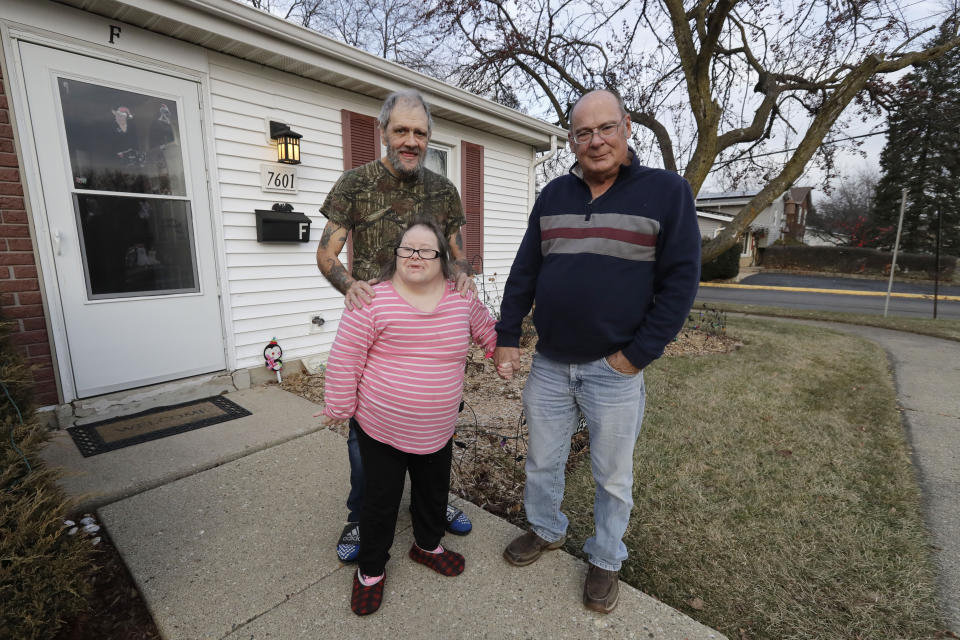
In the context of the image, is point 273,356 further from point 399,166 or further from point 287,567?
point 399,166

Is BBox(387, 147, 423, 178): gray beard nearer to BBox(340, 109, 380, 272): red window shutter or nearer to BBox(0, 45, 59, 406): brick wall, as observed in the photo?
BBox(0, 45, 59, 406): brick wall

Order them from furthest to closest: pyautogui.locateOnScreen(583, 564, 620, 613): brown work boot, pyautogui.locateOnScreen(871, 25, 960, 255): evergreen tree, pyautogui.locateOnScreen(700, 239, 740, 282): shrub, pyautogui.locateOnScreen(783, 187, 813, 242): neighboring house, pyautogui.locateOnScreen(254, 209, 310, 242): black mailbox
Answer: pyautogui.locateOnScreen(783, 187, 813, 242): neighboring house, pyautogui.locateOnScreen(871, 25, 960, 255): evergreen tree, pyautogui.locateOnScreen(700, 239, 740, 282): shrub, pyautogui.locateOnScreen(254, 209, 310, 242): black mailbox, pyautogui.locateOnScreen(583, 564, 620, 613): brown work boot

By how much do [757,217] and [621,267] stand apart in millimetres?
20862

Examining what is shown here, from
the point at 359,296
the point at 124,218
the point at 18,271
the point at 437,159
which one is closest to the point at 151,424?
the point at 18,271

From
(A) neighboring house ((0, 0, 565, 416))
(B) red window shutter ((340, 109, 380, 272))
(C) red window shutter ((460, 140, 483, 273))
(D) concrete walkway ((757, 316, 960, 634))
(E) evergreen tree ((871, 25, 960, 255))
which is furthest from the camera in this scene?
(E) evergreen tree ((871, 25, 960, 255))

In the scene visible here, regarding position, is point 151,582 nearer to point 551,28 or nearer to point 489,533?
point 489,533

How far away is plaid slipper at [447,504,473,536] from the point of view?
2027 millimetres

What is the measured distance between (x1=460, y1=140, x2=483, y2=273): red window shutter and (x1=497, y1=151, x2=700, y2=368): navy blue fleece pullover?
4252 mm

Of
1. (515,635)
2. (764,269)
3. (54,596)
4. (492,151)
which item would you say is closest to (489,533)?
(515,635)

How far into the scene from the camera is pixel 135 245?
3.32 m

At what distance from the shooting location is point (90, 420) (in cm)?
313

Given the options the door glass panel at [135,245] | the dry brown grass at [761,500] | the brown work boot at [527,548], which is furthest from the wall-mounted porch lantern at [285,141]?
the brown work boot at [527,548]

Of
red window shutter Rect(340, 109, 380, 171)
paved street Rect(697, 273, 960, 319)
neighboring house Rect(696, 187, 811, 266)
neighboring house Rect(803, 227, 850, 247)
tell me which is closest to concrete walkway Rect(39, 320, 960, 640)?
red window shutter Rect(340, 109, 380, 171)

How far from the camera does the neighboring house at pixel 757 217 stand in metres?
25.2
